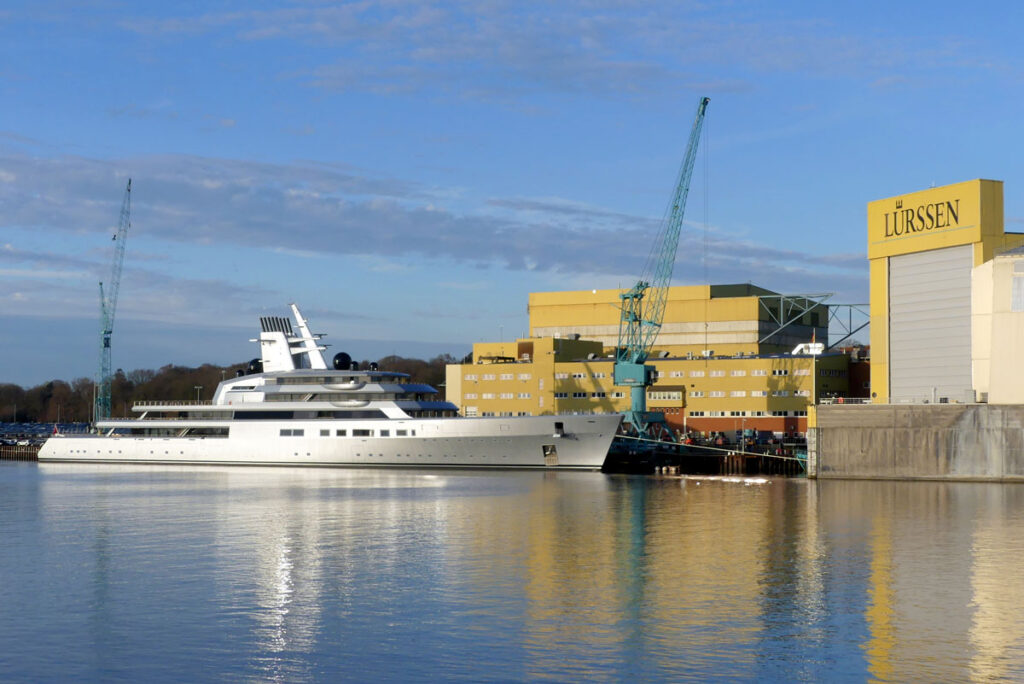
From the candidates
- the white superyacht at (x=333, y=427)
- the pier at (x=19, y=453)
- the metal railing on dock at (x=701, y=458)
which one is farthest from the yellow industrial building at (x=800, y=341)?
the pier at (x=19, y=453)

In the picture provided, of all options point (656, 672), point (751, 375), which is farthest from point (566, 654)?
point (751, 375)

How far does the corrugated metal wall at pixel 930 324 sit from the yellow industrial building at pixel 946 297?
0.19ft

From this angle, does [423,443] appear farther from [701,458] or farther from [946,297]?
[946,297]

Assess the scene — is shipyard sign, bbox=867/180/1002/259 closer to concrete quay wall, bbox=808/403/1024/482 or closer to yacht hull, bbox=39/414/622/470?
concrete quay wall, bbox=808/403/1024/482

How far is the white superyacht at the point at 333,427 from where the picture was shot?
72.8 meters

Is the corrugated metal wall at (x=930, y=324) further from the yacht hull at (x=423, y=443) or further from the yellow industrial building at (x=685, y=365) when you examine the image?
the yacht hull at (x=423, y=443)

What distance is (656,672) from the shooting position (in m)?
21.1

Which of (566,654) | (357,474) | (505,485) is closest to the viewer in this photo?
(566,654)

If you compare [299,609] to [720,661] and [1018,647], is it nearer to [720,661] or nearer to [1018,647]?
[720,661]

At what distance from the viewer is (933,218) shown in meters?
67.2

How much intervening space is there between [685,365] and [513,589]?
217 feet

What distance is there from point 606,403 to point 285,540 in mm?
58897

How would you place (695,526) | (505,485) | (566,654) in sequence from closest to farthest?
1. (566,654)
2. (695,526)
3. (505,485)

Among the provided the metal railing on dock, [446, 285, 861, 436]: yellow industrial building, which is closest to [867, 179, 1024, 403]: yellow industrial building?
the metal railing on dock
